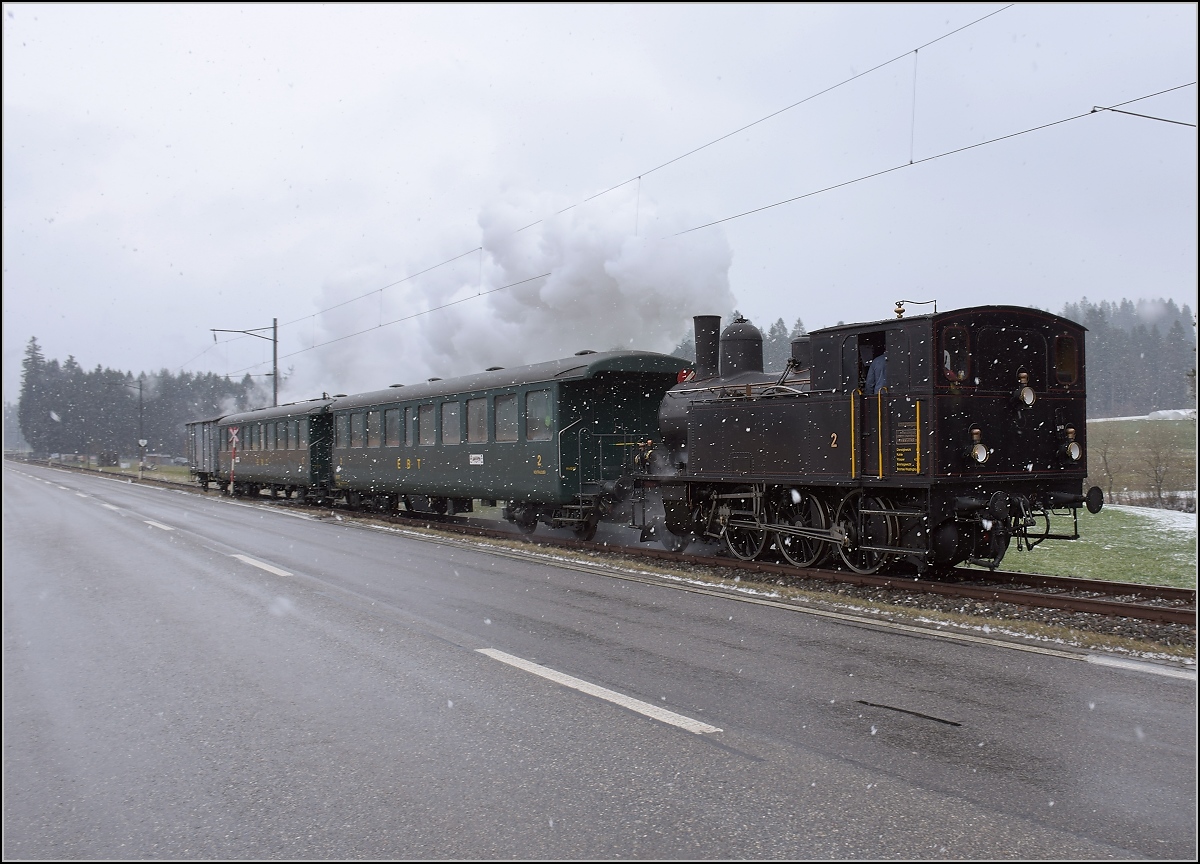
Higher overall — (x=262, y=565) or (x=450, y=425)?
(x=450, y=425)

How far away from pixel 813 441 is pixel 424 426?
435 inches

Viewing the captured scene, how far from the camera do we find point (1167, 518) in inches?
687

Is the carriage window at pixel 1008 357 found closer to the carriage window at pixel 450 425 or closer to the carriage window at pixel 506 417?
the carriage window at pixel 506 417

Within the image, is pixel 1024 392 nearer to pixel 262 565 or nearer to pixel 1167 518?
pixel 262 565

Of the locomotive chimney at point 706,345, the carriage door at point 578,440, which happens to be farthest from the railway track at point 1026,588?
the locomotive chimney at point 706,345

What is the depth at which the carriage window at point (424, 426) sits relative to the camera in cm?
1919

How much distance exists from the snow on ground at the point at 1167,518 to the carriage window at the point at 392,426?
1628cm

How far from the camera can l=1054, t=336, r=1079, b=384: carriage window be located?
Result: 1048 cm

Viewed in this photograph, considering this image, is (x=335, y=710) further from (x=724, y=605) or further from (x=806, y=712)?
(x=724, y=605)

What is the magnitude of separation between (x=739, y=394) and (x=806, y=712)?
23.5 ft

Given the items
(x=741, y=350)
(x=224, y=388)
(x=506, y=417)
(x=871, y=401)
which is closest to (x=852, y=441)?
(x=871, y=401)

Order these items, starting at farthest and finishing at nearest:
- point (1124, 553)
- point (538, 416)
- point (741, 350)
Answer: point (538, 416), point (1124, 553), point (741, 350)

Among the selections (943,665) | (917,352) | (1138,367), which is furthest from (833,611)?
(1138,367)

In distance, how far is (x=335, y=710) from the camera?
5.17m
